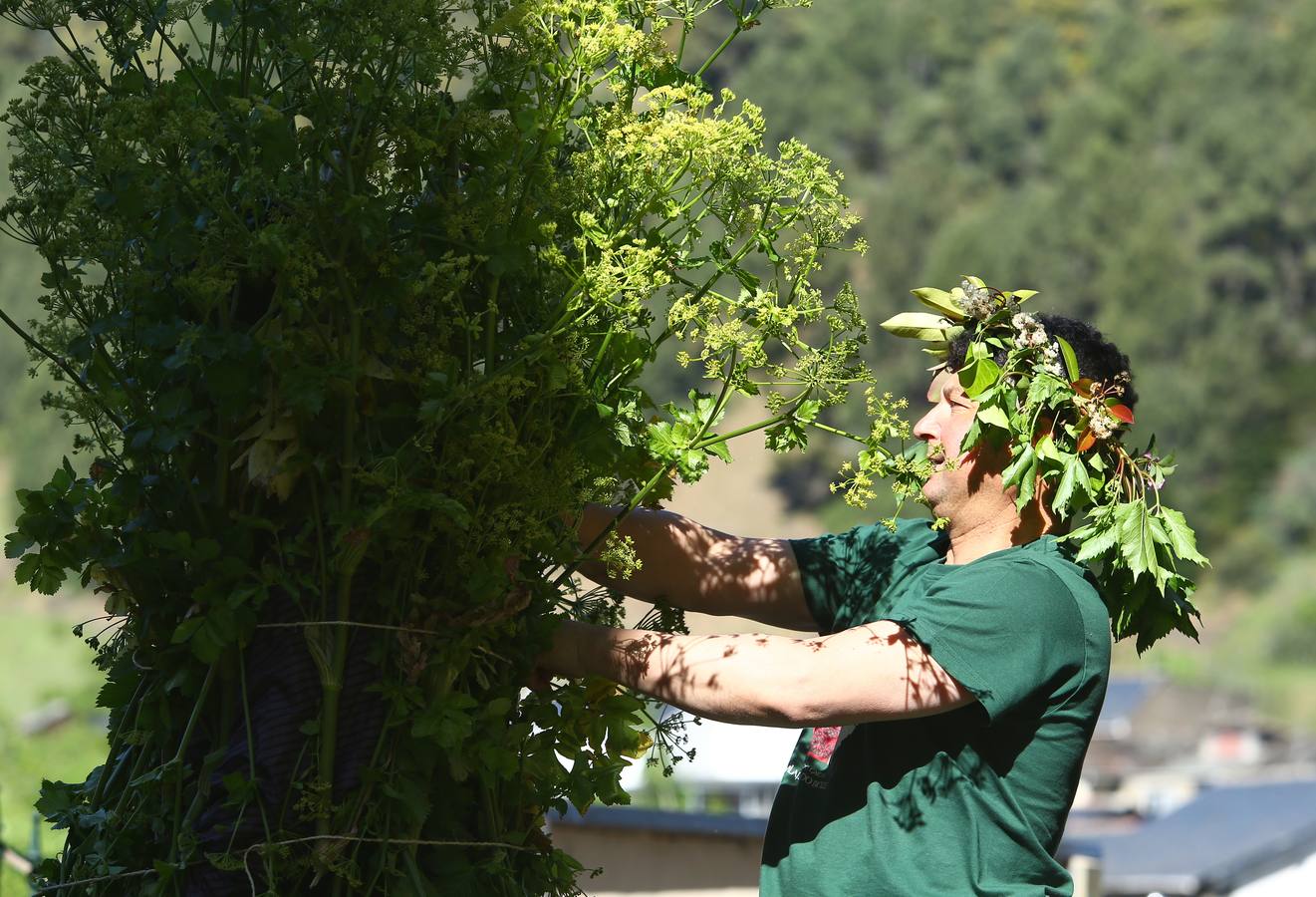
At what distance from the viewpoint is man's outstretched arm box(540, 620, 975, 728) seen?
2350mm

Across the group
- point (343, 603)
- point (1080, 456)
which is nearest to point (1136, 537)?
point (1080, 456)

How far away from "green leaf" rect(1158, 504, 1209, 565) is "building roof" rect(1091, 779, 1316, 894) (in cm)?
1523

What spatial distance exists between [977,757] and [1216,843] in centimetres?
1861

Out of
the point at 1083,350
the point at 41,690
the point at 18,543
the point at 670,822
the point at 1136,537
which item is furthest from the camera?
the point at 41,690

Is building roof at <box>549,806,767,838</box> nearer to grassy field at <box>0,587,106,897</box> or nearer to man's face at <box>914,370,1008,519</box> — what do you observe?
man's face at <box>914,370,1008,519</box>

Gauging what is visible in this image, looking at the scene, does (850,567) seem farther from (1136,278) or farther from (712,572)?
(1136,278)

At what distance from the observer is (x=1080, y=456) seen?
266 cm

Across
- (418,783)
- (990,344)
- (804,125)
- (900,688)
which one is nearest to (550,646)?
(418,783)

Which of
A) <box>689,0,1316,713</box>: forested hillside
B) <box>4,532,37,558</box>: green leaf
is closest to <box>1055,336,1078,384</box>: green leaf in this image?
<box>4,532,37,558</box>: green leaf

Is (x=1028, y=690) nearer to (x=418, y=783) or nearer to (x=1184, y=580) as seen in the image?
(x=1184, y=580)

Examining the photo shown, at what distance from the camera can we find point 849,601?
9.56 feet

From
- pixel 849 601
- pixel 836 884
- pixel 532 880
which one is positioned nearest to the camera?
pixel 532 880

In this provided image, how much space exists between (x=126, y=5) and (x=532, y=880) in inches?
49.9

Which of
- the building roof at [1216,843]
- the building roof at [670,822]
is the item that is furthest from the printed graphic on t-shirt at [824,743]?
the building roof at [1216,843]
